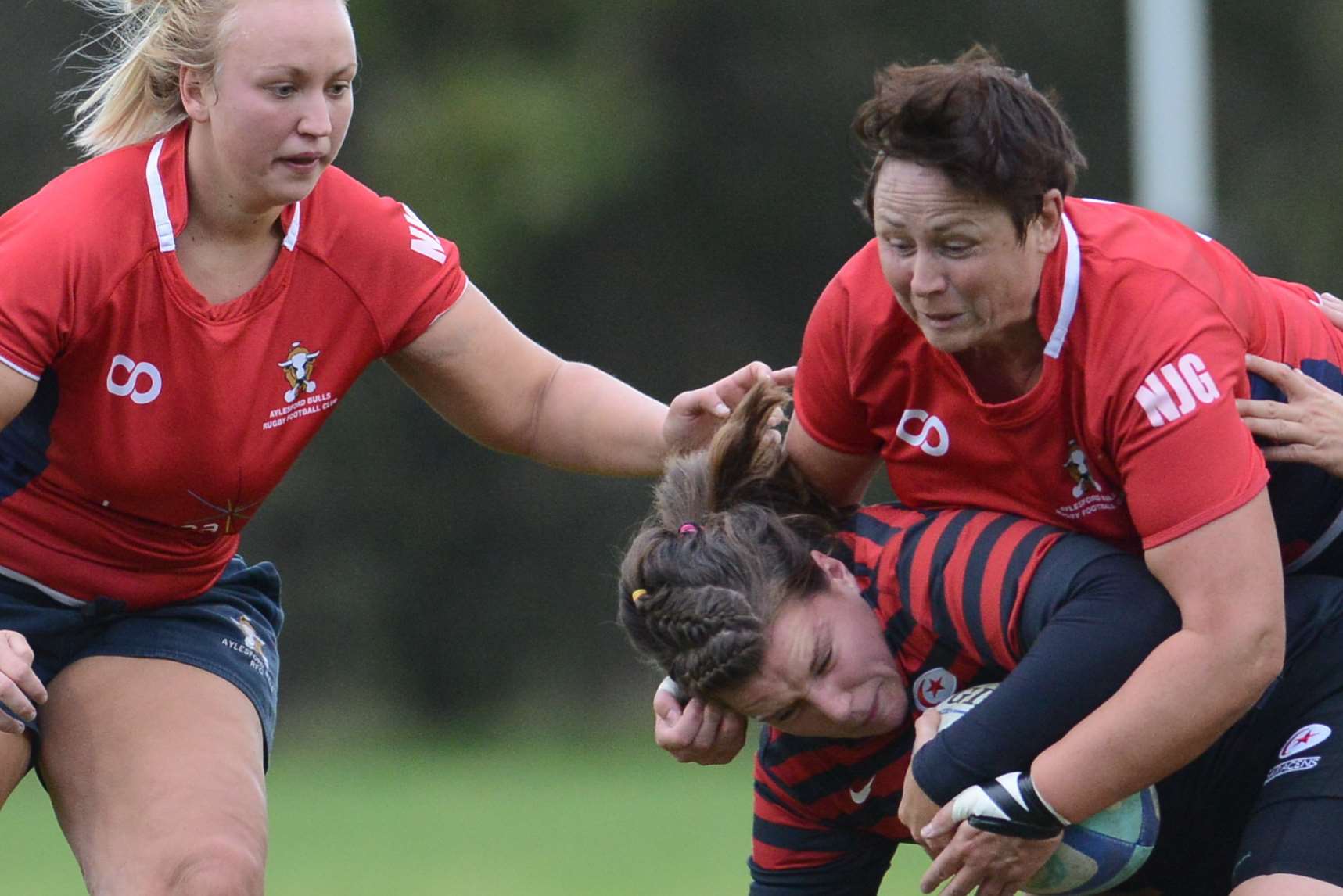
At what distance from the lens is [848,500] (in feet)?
12.3

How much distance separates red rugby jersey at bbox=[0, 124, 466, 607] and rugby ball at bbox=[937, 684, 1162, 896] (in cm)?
133

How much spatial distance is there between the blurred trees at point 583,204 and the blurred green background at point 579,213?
0.02 m

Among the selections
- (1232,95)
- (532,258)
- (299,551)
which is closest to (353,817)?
(299,551)

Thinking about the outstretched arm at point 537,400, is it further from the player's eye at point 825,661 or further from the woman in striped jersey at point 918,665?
the player's eye at point 825,661

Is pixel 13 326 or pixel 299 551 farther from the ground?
pixel 13 326

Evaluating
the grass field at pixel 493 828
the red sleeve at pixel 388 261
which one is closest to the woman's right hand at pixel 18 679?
the red sleeve at pixel 388 261

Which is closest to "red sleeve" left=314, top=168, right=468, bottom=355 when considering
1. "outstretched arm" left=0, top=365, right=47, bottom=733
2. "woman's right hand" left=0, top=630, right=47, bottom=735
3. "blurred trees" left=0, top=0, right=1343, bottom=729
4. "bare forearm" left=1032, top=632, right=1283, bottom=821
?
"outstretched arm" left=0, top=365, right=47, bottom=733

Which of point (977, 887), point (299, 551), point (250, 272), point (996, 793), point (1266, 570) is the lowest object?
Answer: point (299, 551)

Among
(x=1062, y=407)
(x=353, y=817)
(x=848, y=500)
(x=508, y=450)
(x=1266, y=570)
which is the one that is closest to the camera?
(x=1266, y=570)

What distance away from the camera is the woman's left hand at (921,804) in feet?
10.3

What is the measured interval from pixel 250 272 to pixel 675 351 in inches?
418

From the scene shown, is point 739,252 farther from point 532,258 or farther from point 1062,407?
point 1062,407

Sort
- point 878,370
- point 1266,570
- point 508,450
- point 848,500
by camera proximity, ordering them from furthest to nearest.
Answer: point 508,450
point 848,500
point 878,370
point 1266,570

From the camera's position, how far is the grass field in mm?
7395
